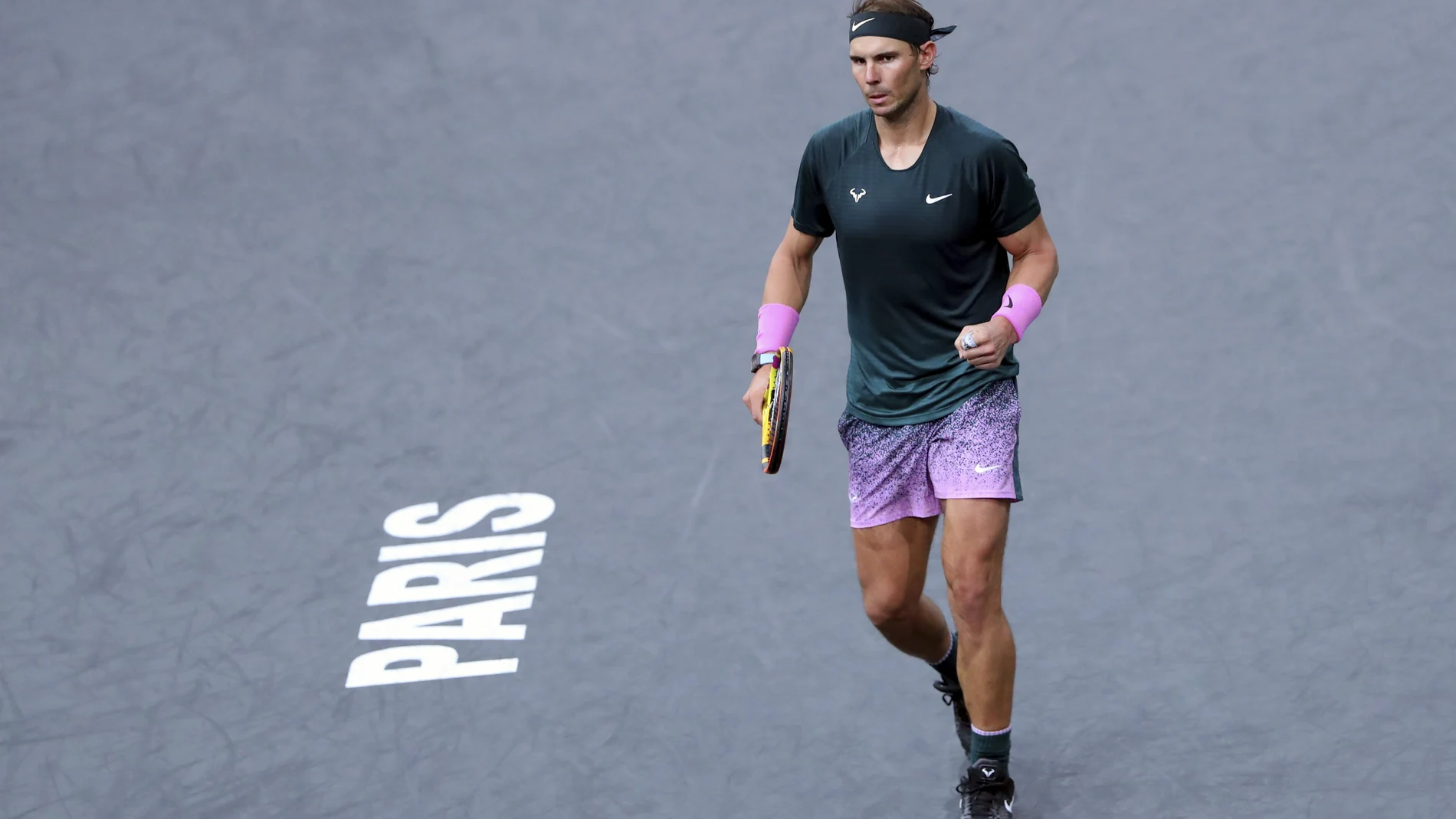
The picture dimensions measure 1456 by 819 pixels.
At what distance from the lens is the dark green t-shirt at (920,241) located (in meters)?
4.08

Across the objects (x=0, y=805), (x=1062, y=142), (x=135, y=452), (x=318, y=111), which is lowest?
(x=0, y=805)

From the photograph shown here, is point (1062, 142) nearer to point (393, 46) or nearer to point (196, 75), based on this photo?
point (393, 46)

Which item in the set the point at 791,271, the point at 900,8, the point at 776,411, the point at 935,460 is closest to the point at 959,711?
the point at 935,460

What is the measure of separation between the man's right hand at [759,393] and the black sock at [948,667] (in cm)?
84

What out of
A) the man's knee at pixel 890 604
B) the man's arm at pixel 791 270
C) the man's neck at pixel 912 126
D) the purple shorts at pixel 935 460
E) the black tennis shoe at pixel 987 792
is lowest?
the black tennis shoe at pixel 987 792

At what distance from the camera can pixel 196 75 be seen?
8219 mm

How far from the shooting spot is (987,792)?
4.23 m

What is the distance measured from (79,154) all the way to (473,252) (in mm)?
2027

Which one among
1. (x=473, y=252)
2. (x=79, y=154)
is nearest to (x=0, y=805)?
(x=473, y=252)

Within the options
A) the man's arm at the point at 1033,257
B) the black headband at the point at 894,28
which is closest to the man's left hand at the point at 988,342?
the man's arm at the point at 1033,257

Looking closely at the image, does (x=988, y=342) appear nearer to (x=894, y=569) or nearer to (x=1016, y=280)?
(x=1016, y=280)

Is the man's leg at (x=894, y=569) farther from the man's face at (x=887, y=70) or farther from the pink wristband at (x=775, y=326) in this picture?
the man's face at (x=887, y=70)

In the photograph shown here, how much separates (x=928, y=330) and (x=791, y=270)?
43 centimetres

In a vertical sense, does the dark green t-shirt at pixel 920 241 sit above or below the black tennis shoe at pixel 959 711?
above
